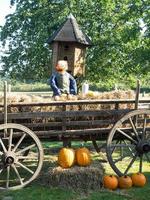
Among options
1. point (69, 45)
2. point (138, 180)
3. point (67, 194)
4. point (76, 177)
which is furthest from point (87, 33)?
A: point (67, 194)

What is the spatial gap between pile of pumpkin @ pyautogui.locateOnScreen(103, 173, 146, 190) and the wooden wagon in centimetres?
17

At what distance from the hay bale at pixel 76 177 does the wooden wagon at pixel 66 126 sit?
29cm

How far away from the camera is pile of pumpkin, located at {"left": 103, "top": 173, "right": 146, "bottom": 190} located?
723 centimetres

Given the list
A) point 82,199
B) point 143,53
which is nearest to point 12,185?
point 82,199

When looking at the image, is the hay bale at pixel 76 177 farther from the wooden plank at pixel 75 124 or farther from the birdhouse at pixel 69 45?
the birdhouse at pixel 69 45

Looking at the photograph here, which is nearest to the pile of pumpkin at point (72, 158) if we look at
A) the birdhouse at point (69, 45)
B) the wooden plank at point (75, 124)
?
the wooden plank at point (75, 124)

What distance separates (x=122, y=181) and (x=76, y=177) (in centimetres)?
80

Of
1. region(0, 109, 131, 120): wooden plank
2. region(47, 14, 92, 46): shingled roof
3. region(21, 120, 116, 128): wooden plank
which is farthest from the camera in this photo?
region(47, 14, 92, 46): shingled roof

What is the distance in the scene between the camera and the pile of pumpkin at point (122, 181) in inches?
285

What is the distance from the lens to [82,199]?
→ 664 centimetres

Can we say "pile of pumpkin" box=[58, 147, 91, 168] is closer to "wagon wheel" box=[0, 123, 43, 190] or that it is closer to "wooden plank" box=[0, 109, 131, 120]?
"wagon wheel" box=[0, 123, 43, 190]

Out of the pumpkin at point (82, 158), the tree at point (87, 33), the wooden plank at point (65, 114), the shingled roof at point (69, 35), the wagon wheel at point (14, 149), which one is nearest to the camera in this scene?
the wagon wheel at point (14, 149)

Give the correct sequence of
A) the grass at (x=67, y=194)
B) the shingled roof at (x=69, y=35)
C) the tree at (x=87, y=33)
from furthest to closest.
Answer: the tree at (x=87, y=33), the shingled roof at (x=69, y=35), the grass at (x=67, y=194)

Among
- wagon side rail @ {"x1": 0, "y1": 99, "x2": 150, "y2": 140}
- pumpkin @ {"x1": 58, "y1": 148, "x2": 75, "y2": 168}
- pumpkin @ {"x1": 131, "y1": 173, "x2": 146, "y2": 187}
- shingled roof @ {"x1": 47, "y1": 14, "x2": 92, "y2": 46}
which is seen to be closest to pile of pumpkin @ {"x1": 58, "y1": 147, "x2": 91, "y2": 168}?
pumpkin @ {"x1": 58, "y1": 148, "x2": 75, "y2": 168}
